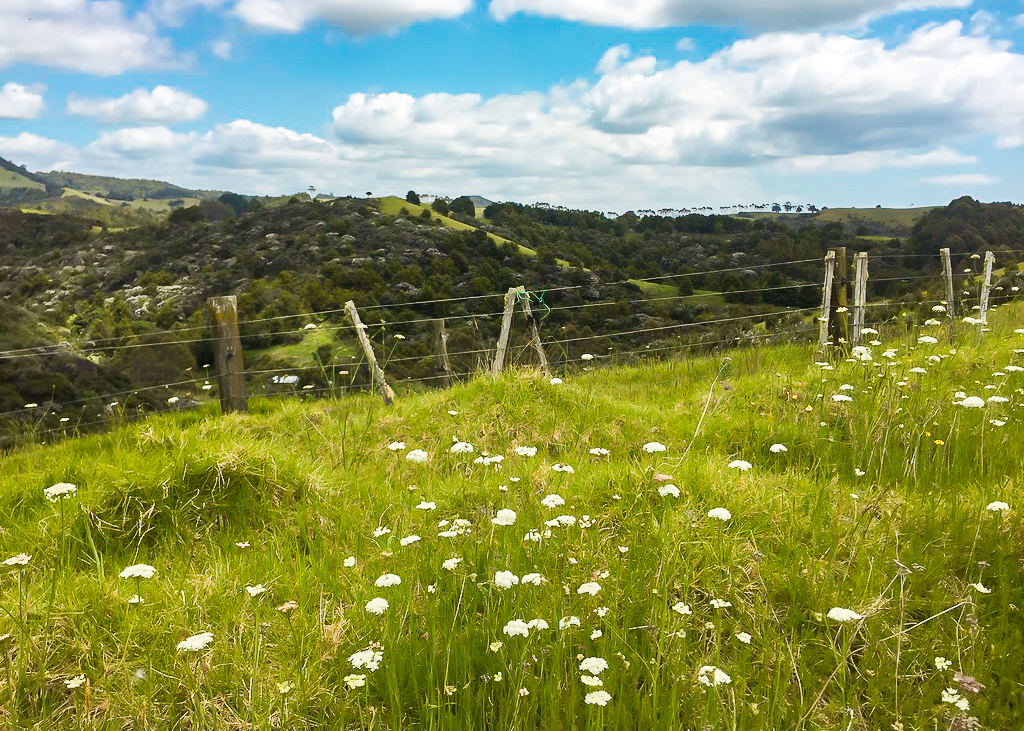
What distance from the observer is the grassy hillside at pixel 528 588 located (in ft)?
8.14

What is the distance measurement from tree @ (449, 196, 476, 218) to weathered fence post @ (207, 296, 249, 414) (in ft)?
294

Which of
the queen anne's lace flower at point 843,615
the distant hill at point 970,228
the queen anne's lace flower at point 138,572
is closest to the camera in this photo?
the queen anne's lace flower at point 843,615

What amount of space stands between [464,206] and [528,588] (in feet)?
329

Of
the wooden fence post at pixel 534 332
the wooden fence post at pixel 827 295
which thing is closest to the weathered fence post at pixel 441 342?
the wooden fence post at pixel 534 332

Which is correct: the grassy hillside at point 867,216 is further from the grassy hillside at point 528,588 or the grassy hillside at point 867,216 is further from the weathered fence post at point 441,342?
the grassy hillside at point 528,588

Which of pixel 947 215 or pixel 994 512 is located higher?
pixel 947 215

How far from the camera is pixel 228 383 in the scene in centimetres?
888

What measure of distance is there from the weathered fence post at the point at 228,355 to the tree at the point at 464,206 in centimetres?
8958

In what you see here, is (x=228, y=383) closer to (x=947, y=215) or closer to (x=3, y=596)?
(x=3, y=596)

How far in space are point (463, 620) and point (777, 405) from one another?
5.13 metres

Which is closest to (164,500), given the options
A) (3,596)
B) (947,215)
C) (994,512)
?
(3,596)

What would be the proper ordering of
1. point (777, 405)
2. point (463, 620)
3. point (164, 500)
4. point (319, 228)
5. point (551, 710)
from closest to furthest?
point (551, 710) → point (463, 620) → point (164, 500) → point (777, 405) → point (319, 228)

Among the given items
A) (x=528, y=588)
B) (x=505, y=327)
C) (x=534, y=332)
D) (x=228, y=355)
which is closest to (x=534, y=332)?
(x=534, y=332)

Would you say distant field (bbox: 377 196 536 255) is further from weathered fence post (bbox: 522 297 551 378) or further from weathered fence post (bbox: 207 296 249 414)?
weathered fence post (bbox: 207 296 249 414)
